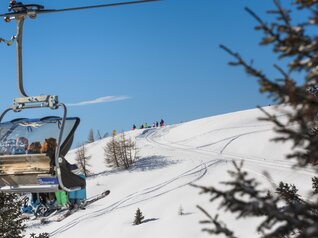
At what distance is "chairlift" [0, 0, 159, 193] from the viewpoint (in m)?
8.19

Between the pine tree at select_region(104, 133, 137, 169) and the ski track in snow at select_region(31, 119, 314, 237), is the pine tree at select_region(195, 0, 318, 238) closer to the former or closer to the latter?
the ski track in snow at select_region(31, 119, 314, 237)

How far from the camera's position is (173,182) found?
34.4 metres

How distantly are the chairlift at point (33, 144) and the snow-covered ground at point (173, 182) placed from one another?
13.5m

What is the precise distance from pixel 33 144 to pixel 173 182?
26255 millimetres

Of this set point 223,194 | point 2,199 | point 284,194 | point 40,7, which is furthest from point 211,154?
point 223,194

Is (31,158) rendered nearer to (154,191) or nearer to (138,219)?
(138,219)

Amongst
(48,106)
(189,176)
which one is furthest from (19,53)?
(189,176)

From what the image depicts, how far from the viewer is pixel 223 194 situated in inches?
107

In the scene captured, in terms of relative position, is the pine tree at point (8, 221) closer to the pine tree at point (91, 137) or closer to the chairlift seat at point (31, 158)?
the chairlift seat at point (31, 158)

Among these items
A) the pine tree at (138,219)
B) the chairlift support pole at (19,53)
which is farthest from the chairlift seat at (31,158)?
the pine tree at (138,219)

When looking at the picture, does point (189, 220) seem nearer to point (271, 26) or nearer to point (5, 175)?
point (5, 175)

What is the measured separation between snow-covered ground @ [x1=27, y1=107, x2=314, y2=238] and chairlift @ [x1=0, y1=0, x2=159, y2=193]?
1345 cm

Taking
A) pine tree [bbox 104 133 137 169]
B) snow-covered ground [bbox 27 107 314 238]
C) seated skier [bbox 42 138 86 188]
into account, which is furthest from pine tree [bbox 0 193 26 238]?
pine tree [bbox 104 133 137 169]

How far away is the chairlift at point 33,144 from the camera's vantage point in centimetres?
819
